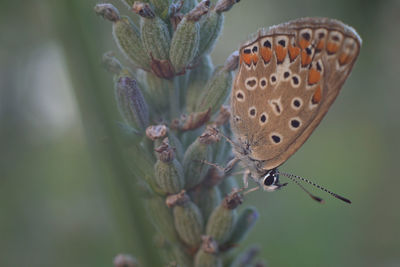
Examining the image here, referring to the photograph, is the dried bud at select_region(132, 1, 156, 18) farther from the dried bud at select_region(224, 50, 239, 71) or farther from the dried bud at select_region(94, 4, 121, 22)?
the dried bud at select_region(224, 50, 239, 71)

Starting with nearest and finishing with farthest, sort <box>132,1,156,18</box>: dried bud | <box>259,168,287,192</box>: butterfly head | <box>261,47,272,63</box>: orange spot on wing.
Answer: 1. <box>132,1,156,18</box>: dried bud
2. <box>261,47,272,63</box>: orange spot on wing
3. <box>259,168,287,192</box>: butterfly head

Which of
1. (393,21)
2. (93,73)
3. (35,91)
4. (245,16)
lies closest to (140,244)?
(93,73)

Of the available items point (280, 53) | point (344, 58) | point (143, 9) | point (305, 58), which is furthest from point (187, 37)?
point (344, 58)

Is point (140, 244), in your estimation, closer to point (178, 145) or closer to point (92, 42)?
point (92, 42)

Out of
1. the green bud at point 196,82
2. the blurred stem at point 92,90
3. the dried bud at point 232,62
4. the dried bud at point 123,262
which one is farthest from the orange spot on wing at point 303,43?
the blurred stem at point 92,90

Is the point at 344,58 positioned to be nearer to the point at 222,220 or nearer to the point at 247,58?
the point at 247,58

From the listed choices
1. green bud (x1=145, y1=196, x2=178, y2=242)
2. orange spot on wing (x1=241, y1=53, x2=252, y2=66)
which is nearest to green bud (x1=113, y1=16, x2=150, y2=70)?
orange spot on wing (x1=241, y1=53, x2=252, y2=66)
